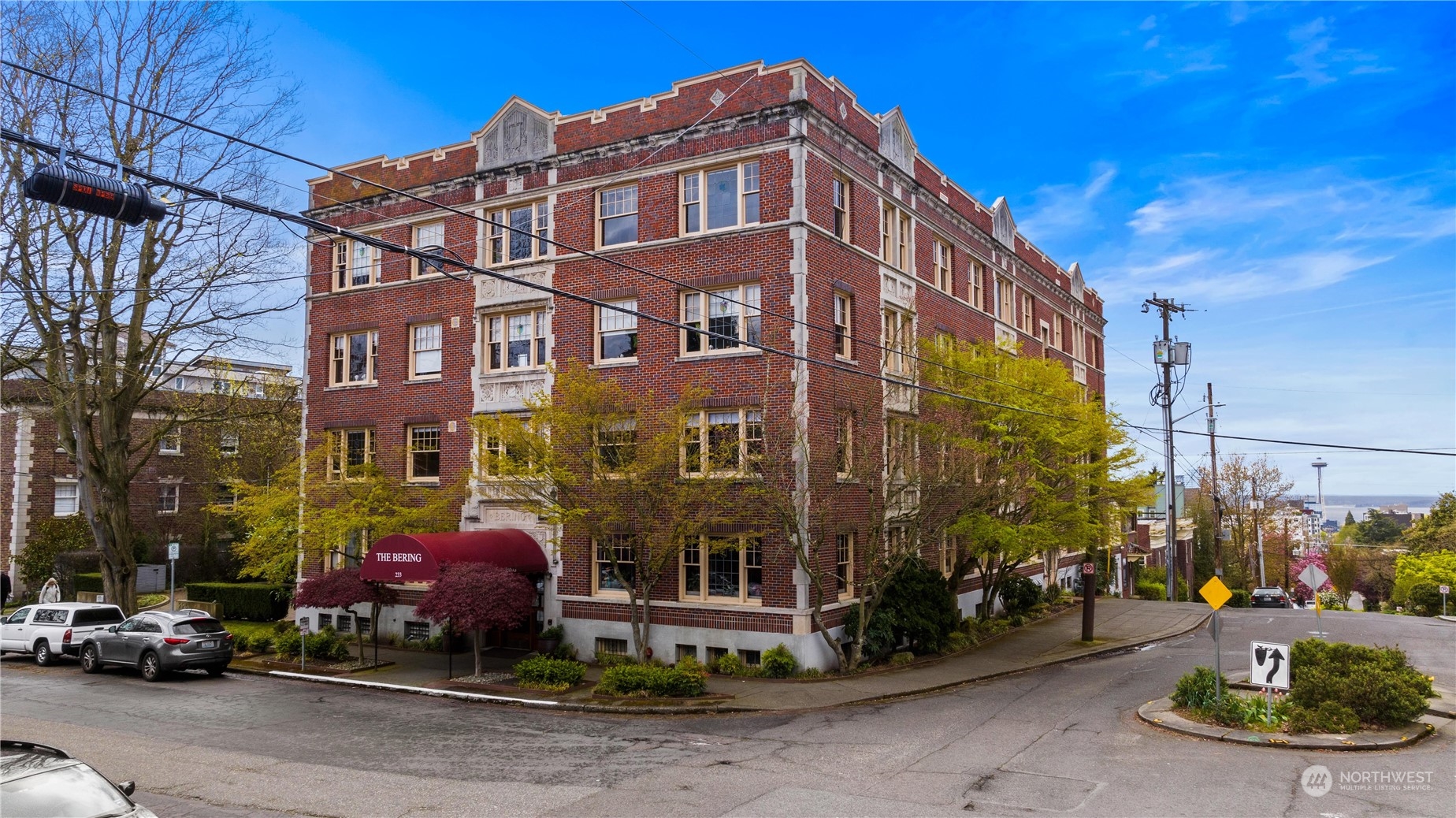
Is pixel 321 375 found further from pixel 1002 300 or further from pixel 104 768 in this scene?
pixel 1002 300

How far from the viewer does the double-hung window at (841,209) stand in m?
24.6

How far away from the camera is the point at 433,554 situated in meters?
21.9

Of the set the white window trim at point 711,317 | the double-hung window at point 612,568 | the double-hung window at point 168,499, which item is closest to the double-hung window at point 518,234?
the white window trim at point 711,317

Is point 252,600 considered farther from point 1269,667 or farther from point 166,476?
point 1269,667

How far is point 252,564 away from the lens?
2762 cm

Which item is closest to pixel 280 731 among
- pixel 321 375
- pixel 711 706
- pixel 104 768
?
pixel 104 768

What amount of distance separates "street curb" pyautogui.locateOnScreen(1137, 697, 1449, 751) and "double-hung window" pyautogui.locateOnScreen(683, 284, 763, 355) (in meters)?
11.9

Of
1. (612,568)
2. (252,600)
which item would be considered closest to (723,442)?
(612,568)

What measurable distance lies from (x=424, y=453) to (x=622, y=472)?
1012cm

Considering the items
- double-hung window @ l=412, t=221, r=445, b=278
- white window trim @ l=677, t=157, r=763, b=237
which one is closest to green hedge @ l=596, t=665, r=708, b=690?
white window trim @ l=677, t=157, r=763, b=237

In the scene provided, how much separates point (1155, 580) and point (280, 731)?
50.9 meters

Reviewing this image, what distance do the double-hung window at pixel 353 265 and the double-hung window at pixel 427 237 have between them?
182 centimetres

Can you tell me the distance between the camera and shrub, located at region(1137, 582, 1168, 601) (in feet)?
160

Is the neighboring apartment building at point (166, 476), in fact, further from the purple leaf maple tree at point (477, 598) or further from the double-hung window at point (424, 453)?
the purple leaf maple tree at point (477, 598)
